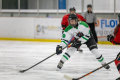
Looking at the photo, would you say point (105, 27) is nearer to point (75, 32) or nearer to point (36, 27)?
point (36, 27)

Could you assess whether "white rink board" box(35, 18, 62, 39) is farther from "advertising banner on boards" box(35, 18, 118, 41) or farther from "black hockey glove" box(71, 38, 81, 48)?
"black hockey glove" box(71, 38, 81, 48)

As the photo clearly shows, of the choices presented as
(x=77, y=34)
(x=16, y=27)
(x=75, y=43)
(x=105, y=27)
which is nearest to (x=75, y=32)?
(x=77, y=34)

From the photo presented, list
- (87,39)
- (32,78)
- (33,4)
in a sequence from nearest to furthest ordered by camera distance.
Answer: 1. (32,78)
2. (87,39)
3. (33,4)

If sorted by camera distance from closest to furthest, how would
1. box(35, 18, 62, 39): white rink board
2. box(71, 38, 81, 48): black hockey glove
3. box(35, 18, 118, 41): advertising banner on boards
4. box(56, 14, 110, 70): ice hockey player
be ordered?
1. box(56, 14, 110, 70): ice hockey player
2. box(71, 38, 81, 48): black hockey glove
3. box(35, 18, 118, 41): advertising banner on boards
4. box(35, 18, 62, 39): white rink board

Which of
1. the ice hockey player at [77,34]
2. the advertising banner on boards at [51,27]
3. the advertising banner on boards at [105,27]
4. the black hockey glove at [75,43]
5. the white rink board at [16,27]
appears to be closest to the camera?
the ice hockey player at [77,34]

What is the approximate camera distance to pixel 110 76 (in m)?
3.09

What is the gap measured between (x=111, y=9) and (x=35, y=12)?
3.00m

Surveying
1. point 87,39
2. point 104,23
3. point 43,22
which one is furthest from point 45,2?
point 87,39

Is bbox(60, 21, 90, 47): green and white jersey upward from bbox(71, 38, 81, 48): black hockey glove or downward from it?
upward

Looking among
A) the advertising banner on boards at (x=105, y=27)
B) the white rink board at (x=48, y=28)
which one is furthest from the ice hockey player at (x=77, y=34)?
the white rink board at (x=48, y=28)

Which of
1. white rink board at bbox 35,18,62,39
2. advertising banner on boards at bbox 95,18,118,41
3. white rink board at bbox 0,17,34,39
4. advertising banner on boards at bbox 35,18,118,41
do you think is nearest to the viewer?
advertising banner on boards at bbox 95,18,118,41

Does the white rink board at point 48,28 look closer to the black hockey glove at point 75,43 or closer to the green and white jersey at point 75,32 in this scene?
the black hockey glove at point 75,43

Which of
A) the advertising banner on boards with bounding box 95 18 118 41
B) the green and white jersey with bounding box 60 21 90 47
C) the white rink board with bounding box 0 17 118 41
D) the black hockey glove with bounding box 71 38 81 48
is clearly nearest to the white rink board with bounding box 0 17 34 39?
the white rink board with bounding box 0 17 118 41

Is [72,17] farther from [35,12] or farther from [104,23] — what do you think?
[35,12]
